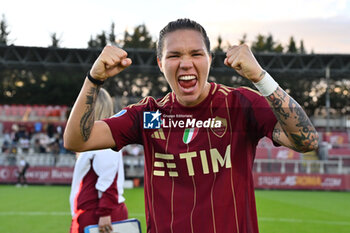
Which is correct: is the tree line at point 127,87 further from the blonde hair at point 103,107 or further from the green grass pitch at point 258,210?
the blonde hair at point 103,107

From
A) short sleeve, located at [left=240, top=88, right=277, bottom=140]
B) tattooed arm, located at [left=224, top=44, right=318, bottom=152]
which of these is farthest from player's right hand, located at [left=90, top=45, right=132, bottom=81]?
short sleeve, located at [left=240, top=88, right=277, bottom=140]

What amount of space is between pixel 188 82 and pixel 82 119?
630 millimetres

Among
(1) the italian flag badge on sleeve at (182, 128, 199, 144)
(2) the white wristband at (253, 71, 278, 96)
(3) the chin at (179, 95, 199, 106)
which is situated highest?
(2) the white wristband at (253, 71, 278, 96)

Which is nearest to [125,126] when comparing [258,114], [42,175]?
[258,114]

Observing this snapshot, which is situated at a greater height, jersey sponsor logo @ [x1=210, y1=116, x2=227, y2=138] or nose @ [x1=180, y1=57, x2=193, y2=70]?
nose @ [x1=180, y1=57, x2=193, y2=70]

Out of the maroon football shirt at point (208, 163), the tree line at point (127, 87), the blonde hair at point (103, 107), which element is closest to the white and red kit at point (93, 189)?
the blonde hair at point (103, 107)

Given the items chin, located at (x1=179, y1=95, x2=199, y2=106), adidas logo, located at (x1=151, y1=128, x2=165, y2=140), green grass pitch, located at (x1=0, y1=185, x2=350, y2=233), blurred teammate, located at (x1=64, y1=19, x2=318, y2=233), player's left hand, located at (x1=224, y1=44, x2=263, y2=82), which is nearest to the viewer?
player's left hand, located at (x1=224, y1=44, x2=263, y2=82)

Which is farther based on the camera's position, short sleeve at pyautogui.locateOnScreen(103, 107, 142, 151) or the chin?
short sleeve at pyautogui.locateOnScreen(103, 107, 142, 151)

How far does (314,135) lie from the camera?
7.16 ft

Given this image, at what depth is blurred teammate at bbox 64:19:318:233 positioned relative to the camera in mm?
2217

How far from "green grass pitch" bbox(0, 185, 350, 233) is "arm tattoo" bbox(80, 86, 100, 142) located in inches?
257

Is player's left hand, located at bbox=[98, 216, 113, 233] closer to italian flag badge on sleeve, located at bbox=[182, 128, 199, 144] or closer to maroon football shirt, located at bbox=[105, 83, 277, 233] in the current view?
maroon football shirt, located at bbox=[105, 83, 277, 233]

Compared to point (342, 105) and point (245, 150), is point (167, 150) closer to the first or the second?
point (245, 150)

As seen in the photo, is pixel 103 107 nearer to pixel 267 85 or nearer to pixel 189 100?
pixel 189 100
